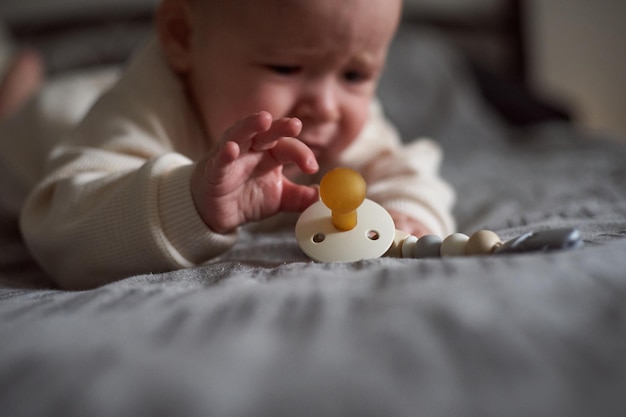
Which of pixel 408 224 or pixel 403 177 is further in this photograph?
pixel 403 177

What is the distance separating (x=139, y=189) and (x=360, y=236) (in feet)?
0.81

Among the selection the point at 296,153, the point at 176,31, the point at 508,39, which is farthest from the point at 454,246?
the point at 508,39

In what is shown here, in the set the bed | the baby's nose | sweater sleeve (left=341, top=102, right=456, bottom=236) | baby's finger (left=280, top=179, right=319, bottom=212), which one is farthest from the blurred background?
the bed

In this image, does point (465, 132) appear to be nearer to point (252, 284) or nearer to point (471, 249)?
point (471, 249)

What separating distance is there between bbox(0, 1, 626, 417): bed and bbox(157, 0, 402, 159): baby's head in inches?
12.4

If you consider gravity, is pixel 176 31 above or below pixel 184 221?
above

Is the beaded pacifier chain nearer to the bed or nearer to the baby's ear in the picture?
the bed

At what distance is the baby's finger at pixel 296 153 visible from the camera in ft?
1.85

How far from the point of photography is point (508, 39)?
2.32 m

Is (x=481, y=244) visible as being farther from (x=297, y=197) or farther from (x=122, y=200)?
(x=122, y=200)

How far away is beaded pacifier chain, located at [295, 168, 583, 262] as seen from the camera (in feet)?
1.59

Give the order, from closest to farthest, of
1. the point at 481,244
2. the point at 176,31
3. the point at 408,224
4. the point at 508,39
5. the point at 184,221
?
the point at 481,244 → the point at 184,221 → the point at 408,224 → the point at 176,31 → the point at 508,39

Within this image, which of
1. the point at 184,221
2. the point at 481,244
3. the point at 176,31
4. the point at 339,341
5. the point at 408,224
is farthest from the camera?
the point at 176,31

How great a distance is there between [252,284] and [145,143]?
1.32ft
